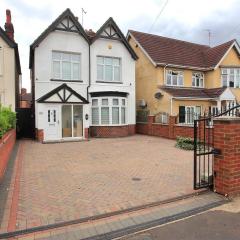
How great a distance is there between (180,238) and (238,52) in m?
26.9

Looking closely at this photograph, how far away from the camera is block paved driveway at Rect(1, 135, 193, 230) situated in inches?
212

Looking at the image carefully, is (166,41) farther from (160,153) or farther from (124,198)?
(124,198)

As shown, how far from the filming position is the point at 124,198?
605 centimetres

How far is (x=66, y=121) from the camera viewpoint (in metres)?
18.9

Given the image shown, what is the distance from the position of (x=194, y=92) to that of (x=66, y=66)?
1133 centimetres

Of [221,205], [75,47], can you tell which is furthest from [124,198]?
[75,47]

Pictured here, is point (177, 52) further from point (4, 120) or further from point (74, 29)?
point (4, 120)

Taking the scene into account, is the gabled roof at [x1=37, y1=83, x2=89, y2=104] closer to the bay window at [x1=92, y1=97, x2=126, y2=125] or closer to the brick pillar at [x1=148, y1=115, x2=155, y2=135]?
the bay window at [x1=92, y1=97, x2=126, y2=125]

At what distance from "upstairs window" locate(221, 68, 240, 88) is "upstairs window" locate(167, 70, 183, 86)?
442 centimetres

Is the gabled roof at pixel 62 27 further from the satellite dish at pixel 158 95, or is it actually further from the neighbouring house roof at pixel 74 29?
the satellite dish at pixel 158 95

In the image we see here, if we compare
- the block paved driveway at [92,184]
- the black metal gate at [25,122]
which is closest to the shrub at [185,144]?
the block paved driveway at [92,184]

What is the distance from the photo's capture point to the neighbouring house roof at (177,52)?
2466 cm

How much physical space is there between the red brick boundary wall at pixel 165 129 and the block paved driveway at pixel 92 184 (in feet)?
17.5

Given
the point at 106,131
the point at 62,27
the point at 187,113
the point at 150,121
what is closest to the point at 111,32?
the point at 62,27
